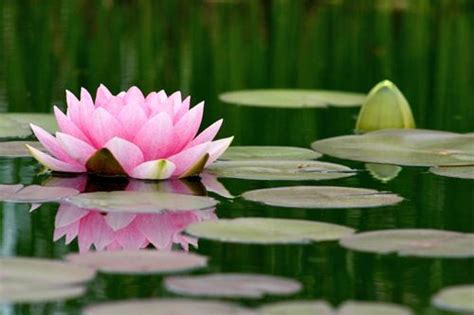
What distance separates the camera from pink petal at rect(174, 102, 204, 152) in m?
3.25

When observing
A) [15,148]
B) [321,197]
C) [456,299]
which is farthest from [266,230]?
[15,148]

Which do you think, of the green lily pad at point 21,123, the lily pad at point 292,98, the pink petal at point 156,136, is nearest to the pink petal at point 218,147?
the pink petal at point 156,136

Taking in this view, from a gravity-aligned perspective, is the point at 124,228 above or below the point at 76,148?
below

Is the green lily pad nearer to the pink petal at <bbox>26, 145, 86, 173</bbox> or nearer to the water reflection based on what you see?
the pink petal at <bbox>26, 145, 86, 173</bbox>

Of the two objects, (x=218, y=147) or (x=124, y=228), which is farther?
(x=218, y=147)

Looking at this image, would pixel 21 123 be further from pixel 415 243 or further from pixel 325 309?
pixel 325 309

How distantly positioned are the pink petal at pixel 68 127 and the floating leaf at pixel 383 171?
2.48 ft

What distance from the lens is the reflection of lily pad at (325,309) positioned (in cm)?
199

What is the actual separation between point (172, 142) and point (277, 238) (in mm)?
778

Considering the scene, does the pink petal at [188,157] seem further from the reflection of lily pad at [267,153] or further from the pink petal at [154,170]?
the reflection of lily pad at [267,153]

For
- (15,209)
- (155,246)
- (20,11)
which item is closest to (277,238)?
(155,246)

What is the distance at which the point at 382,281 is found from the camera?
2291mm

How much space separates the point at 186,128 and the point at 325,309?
1.32 m

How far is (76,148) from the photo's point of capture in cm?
319
